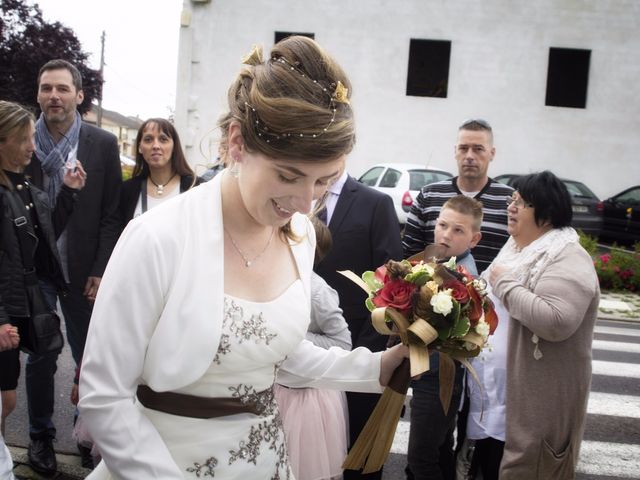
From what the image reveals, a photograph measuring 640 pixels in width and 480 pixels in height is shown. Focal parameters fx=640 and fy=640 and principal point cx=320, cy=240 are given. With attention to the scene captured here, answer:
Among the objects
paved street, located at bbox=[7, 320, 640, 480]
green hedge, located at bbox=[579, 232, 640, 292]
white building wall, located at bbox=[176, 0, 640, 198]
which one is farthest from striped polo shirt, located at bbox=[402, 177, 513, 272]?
white building wall, located at bbox=[176, 0, 640, 198]

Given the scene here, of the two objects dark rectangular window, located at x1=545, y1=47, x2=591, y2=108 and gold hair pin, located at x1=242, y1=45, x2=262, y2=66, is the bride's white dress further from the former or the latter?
dark rectangular window, located at x1=545, y1=47, x2=591, y2=108

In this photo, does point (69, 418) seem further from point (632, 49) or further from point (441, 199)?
point (632, 49)

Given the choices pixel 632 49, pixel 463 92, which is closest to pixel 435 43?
pixel 463 92

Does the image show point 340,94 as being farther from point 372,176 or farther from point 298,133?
point 372,176

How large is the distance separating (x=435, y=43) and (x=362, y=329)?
17434 mm

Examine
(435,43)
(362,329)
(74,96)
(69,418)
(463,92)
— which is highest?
(435,43)

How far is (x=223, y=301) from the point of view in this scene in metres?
1.76

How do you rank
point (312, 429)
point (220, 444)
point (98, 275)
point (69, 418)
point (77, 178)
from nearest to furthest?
point (220, 444), point (312, 429), point (77, 178), point (98, 275), point (69, 418)

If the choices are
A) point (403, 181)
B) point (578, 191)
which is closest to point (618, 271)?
point (578, 191)

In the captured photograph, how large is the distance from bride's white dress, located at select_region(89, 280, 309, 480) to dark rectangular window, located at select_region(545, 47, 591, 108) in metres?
19.6

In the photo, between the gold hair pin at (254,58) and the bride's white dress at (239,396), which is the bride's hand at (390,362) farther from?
the gold hair pin at (254,58)

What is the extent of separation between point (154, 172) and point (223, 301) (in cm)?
328

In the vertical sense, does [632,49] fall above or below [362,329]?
above

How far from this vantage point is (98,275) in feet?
14.4
